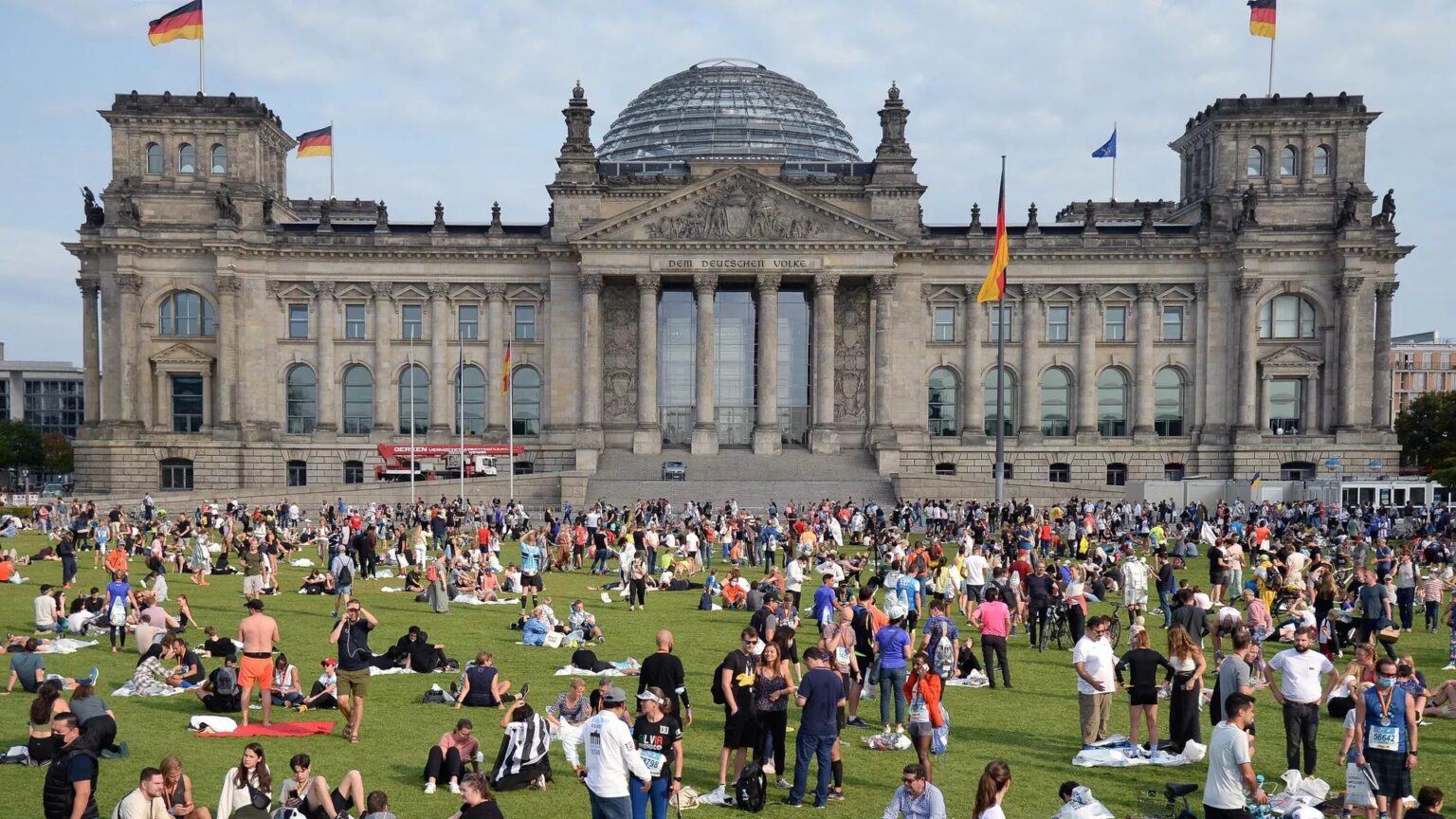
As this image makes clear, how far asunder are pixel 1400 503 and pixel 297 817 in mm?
57949

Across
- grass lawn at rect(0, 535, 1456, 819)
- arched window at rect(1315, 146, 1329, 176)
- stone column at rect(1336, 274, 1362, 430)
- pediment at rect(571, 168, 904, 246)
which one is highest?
arched window at rect(1315, 146, 1329, 176)

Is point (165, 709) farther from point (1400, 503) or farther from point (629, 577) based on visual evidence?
point (1400, 503)

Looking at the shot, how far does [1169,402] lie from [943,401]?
43.1 feet

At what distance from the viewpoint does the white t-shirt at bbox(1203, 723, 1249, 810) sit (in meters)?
12.1

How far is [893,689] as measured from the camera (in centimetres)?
1814

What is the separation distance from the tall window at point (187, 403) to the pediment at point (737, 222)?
23853mm

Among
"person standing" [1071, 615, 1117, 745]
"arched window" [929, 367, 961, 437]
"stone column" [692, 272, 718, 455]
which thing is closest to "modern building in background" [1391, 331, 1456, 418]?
"arched window" [929, 367, 961, 437]

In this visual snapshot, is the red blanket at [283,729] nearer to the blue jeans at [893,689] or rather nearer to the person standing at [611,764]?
the person standing at [611,764]

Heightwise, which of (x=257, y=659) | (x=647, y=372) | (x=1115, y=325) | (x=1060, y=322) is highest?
(x=1060, y=322)

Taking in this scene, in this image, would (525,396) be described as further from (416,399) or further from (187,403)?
(187,403)

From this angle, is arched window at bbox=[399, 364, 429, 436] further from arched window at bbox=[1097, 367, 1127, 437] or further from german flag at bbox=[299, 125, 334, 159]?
arched window at bbox=[1097, 367, 1127, 437]

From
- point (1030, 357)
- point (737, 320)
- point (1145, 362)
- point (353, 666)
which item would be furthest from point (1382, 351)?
point (353, 666)

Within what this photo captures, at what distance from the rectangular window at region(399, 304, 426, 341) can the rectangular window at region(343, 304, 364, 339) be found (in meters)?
2.32

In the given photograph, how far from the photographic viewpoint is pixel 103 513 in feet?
185
